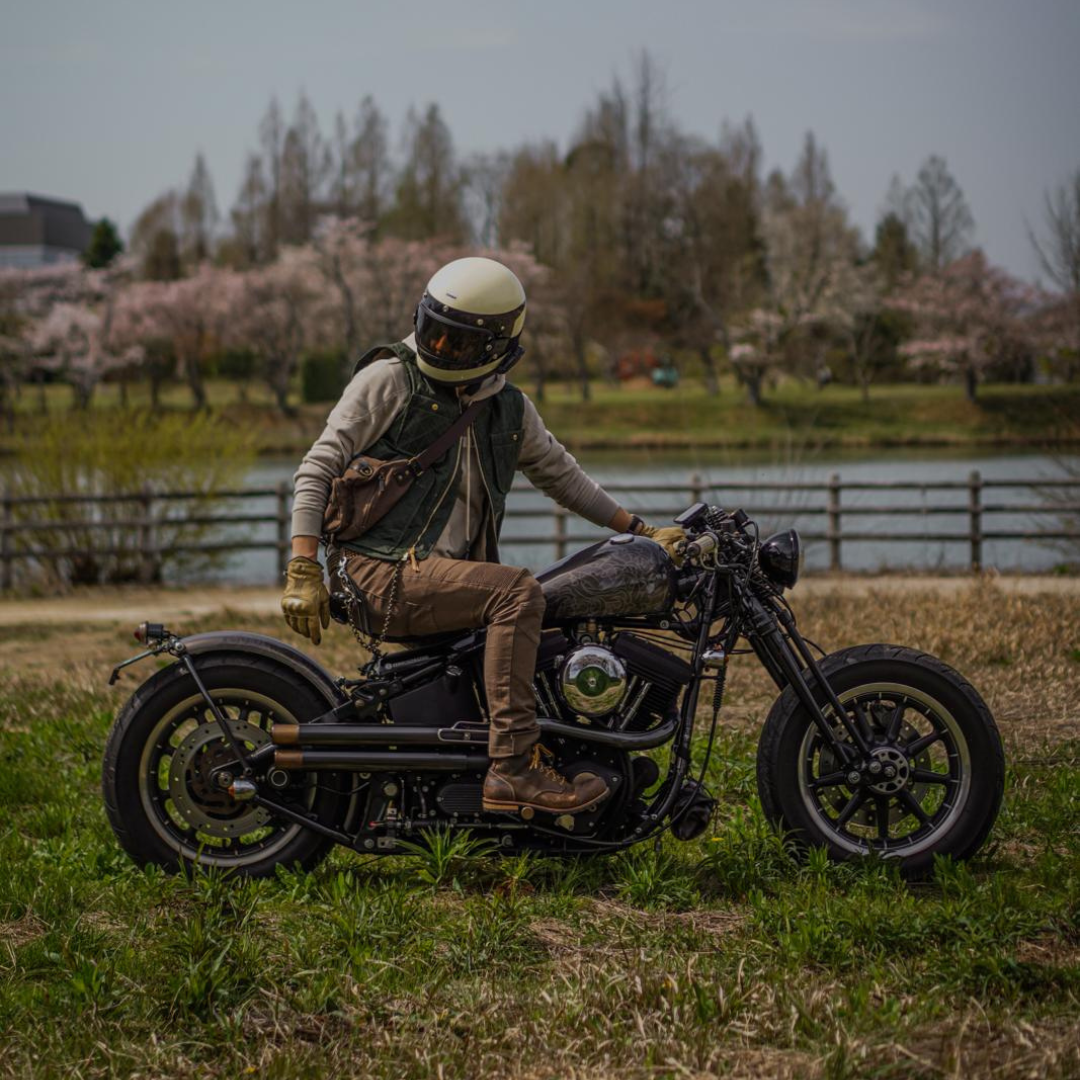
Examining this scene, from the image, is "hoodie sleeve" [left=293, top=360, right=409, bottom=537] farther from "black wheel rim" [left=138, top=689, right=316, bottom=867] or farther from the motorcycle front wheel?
the motorcycle front wheel

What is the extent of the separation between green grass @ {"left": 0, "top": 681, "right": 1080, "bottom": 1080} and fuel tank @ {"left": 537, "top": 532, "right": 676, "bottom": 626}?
78cm

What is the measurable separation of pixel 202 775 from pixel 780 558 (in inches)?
74.2

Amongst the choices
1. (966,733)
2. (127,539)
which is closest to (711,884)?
(966,733)

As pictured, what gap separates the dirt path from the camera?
13836mm

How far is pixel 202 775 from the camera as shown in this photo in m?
4.36

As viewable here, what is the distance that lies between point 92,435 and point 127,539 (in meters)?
1.38

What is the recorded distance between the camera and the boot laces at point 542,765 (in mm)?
4137

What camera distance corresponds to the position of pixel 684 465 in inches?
1257

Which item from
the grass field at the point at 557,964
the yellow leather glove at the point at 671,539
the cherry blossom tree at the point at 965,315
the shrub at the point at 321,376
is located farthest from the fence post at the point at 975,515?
the shrub at the point at 321,376

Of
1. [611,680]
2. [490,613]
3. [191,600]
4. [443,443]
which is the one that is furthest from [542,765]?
[191,600]

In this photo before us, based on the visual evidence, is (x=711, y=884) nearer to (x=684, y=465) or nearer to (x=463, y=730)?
(x=463, y=730)

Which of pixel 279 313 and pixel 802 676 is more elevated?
pixel 279 313

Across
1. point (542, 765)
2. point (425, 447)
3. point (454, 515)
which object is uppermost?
point (425, 447)

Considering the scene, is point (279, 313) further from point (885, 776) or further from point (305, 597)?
point (885, 776)
